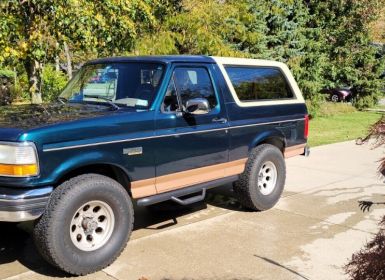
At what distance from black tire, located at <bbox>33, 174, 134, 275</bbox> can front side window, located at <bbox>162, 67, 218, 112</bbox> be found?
44.9 inches

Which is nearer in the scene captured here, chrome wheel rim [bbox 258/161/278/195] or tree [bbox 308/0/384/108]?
chrome wheel rim [bbox 258/161/278/195]

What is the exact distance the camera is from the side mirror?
5098mm

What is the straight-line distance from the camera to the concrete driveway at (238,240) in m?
4.53

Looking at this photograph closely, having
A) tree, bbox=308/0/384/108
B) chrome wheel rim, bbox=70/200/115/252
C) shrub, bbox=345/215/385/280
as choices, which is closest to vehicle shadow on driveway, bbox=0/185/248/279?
chrome wheel rim, bbox=70/200/115/252

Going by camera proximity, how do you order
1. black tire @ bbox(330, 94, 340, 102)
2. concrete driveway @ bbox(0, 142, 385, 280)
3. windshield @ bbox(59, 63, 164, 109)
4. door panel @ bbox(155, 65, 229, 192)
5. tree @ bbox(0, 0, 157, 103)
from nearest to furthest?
concrete driveway @ bbox(0, 142, 385, 280)
door panel @ bbox(155, 65, 229, 192)
windshield @ bbox(59, 63, 164, 109)
tree @ bbox(0, 0, 157, 103)
black tire @ bbox(330, 94, 340, 102)

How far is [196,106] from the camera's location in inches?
202

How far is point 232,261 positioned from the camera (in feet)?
15.6

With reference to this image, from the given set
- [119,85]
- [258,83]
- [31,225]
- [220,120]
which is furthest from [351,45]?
[31,225]

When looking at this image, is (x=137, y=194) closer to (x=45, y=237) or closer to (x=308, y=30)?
(x=45, y=237)

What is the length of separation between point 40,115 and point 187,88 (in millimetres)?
1657

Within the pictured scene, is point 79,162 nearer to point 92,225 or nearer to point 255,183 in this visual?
point 92,225

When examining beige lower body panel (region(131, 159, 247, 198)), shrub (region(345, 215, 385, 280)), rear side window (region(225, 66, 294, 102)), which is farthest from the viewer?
rear side window (region(225, 66, 294, 102))

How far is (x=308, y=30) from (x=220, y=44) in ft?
24.6

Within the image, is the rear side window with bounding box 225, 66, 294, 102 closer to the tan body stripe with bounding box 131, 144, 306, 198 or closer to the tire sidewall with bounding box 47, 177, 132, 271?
the tan body stripe with bounding box 131, 144, 306, 198
